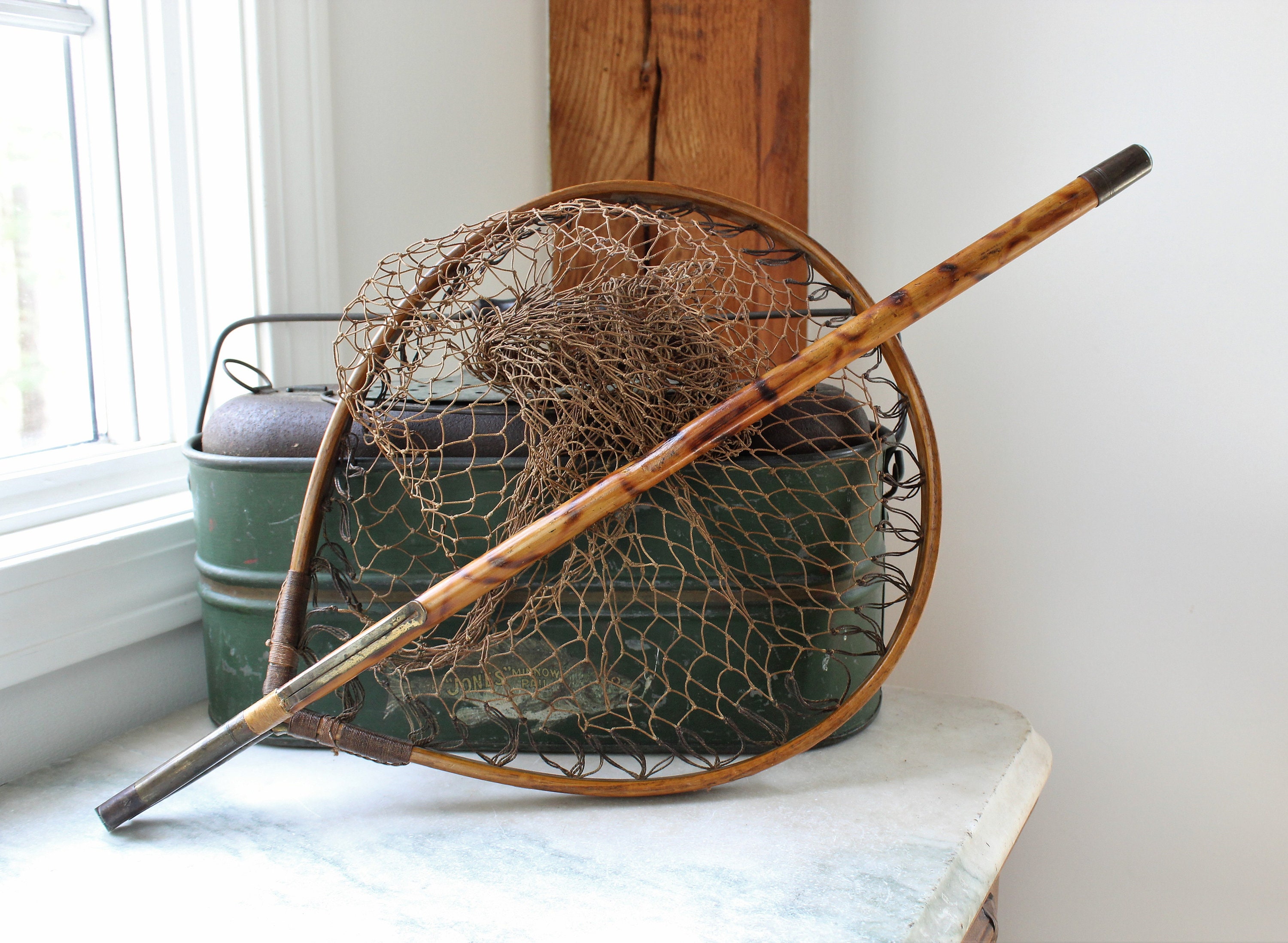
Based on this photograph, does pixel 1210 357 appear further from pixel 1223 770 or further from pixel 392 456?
pixel 392 456

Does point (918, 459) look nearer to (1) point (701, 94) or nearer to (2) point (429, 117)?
(1) point (701, 94)

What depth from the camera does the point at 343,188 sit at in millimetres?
1148

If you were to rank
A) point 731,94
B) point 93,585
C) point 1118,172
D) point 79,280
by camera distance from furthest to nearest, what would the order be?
1. point 731,94
2. point 79,280
3. point 93,585
4. point 1118,172

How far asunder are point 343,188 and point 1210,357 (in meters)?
1.04

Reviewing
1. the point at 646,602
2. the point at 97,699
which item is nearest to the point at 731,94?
the point at 646,602

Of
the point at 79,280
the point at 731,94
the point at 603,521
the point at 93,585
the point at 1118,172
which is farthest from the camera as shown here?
the point at 731,94

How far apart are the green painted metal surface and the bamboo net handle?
0.31 feet

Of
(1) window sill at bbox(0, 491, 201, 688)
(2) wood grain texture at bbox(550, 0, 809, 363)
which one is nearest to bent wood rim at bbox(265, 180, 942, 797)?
(1) window sill at bbox(0, 491, 201, 688)

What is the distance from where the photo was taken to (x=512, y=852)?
0.75m

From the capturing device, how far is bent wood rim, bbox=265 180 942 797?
81cm

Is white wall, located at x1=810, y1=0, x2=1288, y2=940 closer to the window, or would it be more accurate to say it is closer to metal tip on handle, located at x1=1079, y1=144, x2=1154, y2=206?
metal tip on handle, located at x1=1079, y1=144, x2=1154, y2=206

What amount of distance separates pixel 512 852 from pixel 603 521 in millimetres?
265

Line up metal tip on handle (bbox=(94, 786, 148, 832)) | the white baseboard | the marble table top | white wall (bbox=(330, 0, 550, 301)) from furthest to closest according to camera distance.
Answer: white wall (bbox=(330, 0, 550, 301)), the white baseboard, metal tip on handle (bbox=(94, 786, 148, 832)), the marble table top

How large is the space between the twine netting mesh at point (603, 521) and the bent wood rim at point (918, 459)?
0.04 ft
